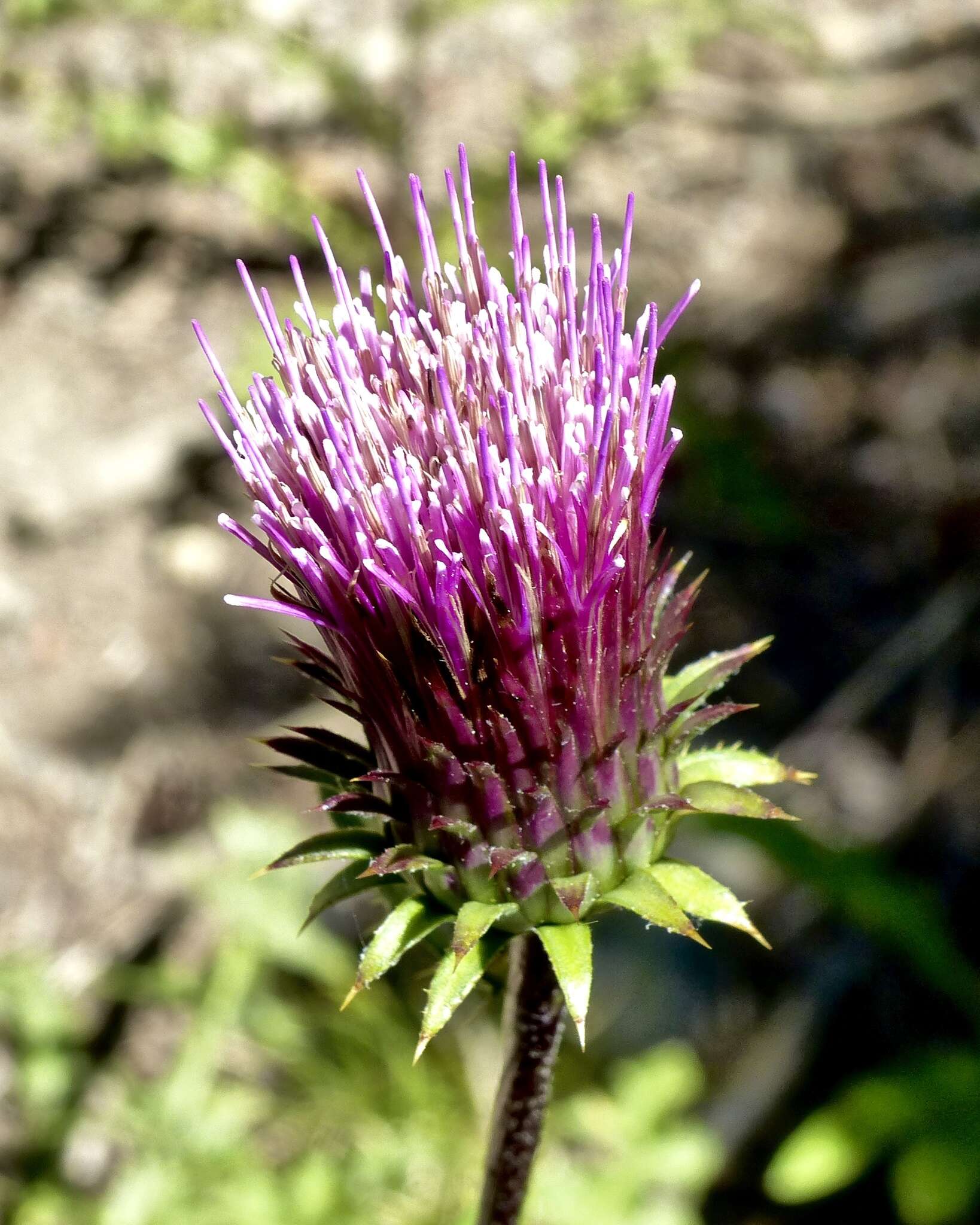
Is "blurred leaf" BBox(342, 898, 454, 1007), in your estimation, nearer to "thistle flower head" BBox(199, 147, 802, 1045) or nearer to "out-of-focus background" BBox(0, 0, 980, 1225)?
"thistle flower head" BBox(199, 147, 802, 1045)

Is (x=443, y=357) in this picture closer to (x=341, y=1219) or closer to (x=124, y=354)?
(x=341, y=1219)

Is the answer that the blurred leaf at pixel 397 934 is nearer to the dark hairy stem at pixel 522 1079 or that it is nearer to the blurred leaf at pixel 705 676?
the dark hairy stem at pixel 522 1079

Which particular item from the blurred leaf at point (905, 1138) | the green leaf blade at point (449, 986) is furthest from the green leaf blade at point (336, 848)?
the blurred leaf at point (905, 1138)

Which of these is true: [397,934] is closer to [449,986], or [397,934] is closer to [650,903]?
[449,986]

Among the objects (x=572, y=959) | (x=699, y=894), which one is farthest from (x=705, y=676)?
(x=572, y=959)

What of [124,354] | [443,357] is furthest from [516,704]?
[124,354]

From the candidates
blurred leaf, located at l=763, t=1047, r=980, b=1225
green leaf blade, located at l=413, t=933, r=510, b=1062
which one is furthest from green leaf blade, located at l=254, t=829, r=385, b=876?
blurred leaf, located at l=763, t=1047, r=980, b=1225
